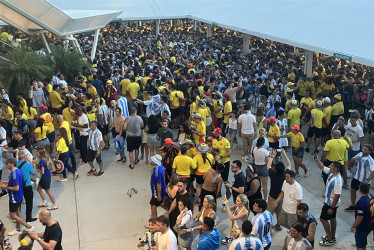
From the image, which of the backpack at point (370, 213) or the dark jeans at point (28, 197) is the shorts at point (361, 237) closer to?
the backpack at point (370, 213)

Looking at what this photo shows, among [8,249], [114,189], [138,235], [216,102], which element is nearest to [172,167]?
[138,235]

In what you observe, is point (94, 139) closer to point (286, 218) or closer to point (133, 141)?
point (133, 141)

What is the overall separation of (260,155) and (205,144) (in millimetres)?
1033

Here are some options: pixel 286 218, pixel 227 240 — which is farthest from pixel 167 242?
pixel 286 218

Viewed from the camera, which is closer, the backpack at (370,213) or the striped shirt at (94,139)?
the backpack at (370,213)

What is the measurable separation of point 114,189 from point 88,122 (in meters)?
1.91

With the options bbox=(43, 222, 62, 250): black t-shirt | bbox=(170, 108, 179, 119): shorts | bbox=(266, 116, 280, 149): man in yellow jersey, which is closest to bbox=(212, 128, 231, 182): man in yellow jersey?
bbox=(266, 116, 280, 149): man in yellow jersey

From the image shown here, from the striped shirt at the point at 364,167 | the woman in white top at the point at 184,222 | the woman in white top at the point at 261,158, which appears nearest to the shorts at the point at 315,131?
the striped shirt at the point at 364,167

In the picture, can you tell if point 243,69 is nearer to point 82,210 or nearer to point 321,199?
point 321,199

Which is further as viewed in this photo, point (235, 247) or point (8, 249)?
point (8, 249)

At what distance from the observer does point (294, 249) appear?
5582 millimetres

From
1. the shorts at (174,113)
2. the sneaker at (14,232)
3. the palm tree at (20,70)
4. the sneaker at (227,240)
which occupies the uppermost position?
the palm tree at (20,70)

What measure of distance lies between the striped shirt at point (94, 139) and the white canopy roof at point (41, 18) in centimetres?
707

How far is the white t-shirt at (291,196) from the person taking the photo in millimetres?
6977
